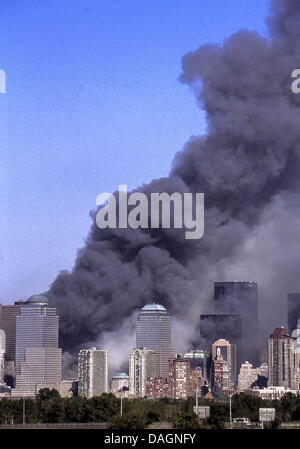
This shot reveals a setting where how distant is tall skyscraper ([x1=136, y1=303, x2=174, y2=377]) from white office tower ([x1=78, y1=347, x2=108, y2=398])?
5.97 meters

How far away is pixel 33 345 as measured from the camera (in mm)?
134500

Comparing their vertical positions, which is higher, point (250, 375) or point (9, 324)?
point (9, 324)

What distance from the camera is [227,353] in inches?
5295

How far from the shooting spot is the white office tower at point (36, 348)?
12825 centimetres

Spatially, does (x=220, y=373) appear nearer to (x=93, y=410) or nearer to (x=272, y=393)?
(x=272, y=393)

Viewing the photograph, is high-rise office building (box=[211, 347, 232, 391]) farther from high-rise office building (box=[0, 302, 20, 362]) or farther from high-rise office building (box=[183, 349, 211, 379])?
high-rise office building (box=[0, 302, 20, 362])

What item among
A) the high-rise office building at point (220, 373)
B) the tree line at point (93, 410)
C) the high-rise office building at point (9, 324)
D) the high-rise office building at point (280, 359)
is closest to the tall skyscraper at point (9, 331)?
the high-rise office building at point (9, 324)

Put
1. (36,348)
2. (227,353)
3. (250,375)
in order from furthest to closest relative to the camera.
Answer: (250,375), (227,353), (36,348)

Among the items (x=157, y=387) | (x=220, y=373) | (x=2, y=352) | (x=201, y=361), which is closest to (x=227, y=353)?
(x=220, y=373)

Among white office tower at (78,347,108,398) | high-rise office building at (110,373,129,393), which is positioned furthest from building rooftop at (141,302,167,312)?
high-rise office building at (110,373,129,393)

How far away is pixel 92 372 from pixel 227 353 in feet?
53.5

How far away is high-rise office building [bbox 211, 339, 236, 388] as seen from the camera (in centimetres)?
13323
